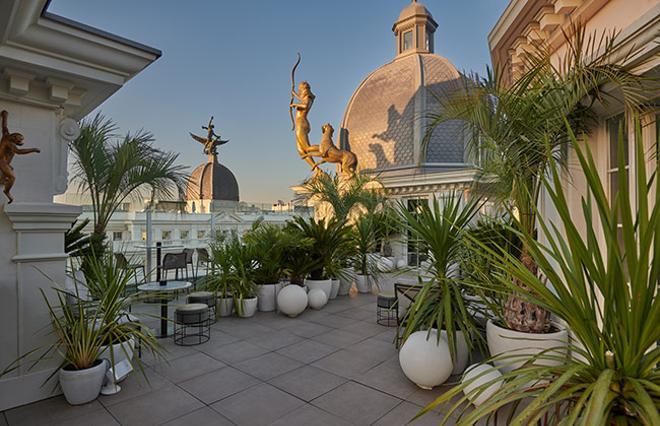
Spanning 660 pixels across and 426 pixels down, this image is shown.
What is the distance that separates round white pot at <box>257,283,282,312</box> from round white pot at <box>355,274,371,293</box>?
243cm

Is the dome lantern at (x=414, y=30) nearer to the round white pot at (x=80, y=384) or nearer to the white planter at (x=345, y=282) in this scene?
the white planter at (x=345, y=282)

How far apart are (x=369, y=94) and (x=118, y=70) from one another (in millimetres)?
18003

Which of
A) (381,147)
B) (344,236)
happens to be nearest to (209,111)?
(381,147)

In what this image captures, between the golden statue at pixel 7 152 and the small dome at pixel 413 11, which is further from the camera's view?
the small dome at pixel 413 11

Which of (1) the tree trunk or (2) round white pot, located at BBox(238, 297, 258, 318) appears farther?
(2) round white pot, located at BBox(238, 297, 258, 318)

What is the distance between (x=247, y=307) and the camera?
5.98 m

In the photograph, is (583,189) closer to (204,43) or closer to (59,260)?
(59,260)

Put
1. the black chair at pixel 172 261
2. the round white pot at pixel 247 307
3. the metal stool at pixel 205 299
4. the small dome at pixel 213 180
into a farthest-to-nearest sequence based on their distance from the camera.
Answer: the small dome at pixel 213 180 < the black chair at pixel 172 261 < the round white pot at pixel 247 307 < the metal stool at pixel 205 299

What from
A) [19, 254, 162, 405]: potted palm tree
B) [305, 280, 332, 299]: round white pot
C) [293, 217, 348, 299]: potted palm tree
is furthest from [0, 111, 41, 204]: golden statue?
[305, 280, 332, 299]: round white pot

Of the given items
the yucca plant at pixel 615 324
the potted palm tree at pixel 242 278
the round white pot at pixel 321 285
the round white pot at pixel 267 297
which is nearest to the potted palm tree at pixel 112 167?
the potted palm tree at pixel 242 278

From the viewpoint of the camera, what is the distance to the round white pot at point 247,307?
5957 millimetres

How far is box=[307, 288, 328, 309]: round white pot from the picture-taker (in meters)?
6.47

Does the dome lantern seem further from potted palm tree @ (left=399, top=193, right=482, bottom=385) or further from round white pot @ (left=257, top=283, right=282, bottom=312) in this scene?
potted palm tree @ (left=399, top=193, right=482, bottom=385)

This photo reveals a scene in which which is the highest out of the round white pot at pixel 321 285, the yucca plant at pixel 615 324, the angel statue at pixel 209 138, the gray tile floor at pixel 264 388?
the angel statue at pixel 209 138
